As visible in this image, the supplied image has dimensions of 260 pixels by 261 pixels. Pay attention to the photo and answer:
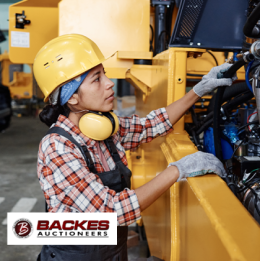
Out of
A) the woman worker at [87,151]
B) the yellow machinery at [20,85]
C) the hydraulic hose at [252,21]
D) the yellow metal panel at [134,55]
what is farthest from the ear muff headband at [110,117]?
the yellow machinery at [20,85]

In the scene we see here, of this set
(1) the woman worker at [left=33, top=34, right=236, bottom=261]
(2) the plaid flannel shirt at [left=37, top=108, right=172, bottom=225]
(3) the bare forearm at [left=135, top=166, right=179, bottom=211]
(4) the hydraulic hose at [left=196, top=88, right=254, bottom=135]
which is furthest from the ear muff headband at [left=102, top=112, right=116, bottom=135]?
(4) the hydraulic hose at [left=196, top=88, right=254, bottom=135]

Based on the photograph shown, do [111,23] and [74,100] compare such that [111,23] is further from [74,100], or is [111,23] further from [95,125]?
[95,125]

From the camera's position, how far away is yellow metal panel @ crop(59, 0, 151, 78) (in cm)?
222

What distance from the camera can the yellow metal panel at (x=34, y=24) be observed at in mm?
2916

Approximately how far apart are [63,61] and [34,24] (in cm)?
199

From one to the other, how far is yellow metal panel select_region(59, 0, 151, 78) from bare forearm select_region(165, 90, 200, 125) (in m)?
0.77

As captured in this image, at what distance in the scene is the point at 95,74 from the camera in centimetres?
134

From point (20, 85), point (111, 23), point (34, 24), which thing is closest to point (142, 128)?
point (111, 23)

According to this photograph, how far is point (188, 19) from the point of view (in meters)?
1.51

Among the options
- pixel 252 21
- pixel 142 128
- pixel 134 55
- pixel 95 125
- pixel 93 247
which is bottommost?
pixel 93 247

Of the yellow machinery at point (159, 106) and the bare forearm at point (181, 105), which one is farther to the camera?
the bare forearm at point (181, 105)

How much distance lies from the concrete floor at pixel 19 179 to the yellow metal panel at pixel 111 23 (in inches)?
59.6

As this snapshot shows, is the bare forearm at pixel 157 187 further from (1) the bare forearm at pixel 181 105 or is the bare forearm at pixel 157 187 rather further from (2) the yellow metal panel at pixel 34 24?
(2) the yellow metal panel at pixel 34 24

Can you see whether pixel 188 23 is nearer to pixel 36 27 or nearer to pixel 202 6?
pixel 202 6
